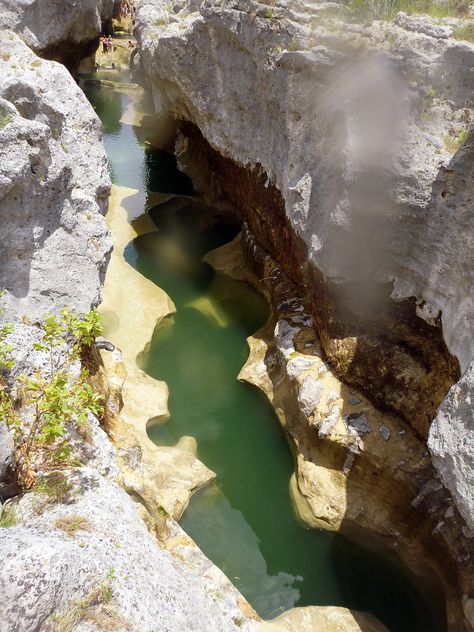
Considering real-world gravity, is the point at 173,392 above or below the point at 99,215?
below

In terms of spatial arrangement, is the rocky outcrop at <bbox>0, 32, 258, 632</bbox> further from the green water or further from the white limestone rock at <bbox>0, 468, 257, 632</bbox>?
the green water

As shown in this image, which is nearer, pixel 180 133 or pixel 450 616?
pixel 450 616

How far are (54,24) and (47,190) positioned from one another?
17.9m

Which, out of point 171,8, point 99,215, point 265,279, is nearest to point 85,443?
point 99,215

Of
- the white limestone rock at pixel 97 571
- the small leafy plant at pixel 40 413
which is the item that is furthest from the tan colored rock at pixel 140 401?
the small leafy plant at pixel 40 413

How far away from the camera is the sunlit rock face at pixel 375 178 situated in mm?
8938

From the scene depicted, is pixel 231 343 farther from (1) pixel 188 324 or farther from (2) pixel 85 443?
(2) pixel 85 443

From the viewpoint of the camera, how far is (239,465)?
11.4 metres

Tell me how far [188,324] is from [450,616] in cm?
1009

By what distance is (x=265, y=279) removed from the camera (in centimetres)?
1563

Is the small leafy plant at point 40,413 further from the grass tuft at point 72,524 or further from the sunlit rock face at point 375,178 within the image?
the sunlit rock face at point 375,178

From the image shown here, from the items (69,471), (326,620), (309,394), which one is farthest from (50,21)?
(326,620)

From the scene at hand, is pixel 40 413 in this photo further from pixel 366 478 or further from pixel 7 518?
pixel 366 478

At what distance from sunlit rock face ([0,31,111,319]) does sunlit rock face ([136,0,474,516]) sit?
5.09 meters
